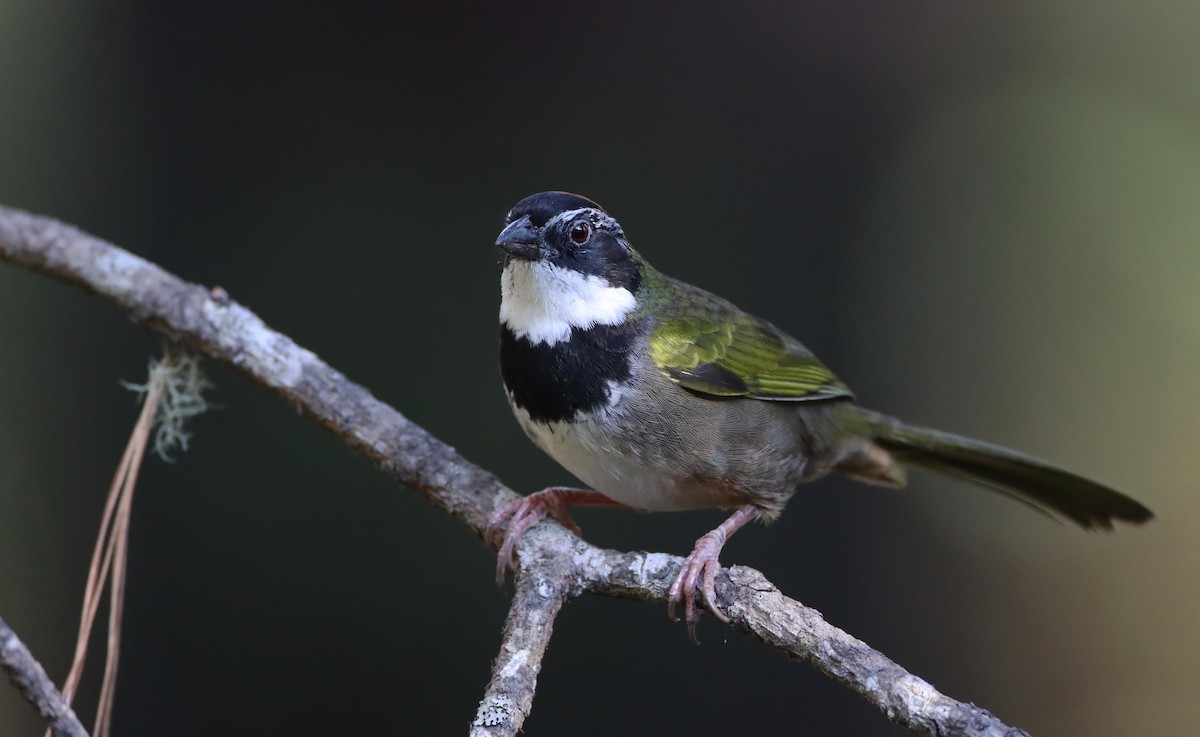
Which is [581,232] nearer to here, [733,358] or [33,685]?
[733,358]

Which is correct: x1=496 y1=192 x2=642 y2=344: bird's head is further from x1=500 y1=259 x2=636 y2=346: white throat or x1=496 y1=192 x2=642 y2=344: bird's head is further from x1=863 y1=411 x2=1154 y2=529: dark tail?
x1=863 y1=411 x2=1154 y2=529: dark tail

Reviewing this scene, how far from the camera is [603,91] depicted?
20.2 ft

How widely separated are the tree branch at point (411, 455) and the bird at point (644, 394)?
6.4 inches

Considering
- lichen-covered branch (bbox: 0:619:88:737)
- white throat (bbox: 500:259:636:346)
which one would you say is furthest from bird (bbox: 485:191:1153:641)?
lichen-covered branch (bbox: 0:619:88:737)

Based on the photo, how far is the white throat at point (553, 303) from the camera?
3381mm

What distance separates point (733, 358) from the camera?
12.1 feet

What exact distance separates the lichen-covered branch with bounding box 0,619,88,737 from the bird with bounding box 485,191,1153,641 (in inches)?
58.6

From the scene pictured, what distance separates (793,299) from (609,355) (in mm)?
2865

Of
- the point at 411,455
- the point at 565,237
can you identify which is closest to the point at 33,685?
the point at 411,455

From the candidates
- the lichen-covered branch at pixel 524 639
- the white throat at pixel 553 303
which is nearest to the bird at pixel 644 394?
the white throat at pixel 553 303

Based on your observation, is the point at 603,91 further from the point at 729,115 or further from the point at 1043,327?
the point at 1043,327

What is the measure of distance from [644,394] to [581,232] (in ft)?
1.96

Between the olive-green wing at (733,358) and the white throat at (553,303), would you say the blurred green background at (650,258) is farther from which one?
the white throat at (553,303)

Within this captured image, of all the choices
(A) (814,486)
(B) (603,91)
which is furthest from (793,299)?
(B) (603,91)
